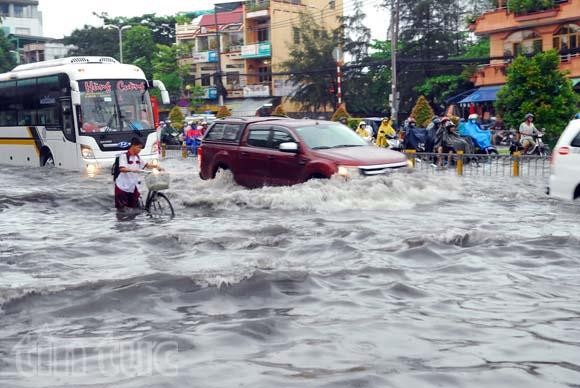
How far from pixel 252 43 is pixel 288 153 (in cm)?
4802

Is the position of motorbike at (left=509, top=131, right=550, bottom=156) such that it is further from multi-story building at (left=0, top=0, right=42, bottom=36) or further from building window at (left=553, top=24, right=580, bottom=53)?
multi-story building at (left=0, top=0, right=42, bottom=36)

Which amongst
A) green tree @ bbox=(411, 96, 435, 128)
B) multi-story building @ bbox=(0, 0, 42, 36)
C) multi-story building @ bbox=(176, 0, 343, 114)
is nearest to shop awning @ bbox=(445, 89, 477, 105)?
green tree @ bbox=(411, 96, 435, 128)

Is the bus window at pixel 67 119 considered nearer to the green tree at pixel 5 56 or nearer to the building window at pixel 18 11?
the green tree at pixel 5 56

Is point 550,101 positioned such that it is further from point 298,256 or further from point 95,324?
point 95,324

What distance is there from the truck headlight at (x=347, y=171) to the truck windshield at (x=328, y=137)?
3.22 ft

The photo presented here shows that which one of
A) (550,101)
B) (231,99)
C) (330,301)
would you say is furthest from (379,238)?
(231,99)

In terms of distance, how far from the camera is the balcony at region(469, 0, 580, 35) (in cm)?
3581

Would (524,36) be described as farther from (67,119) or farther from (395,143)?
(67,119)

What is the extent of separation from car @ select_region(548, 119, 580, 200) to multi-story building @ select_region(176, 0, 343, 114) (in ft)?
143

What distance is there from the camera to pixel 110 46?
6562cm

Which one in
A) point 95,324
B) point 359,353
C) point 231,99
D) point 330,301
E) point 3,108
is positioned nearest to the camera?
point 359,353

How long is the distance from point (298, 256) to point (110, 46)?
2372 inches

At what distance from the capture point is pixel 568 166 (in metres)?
11.7

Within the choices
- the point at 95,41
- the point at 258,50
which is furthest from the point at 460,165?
the point at 95,41
